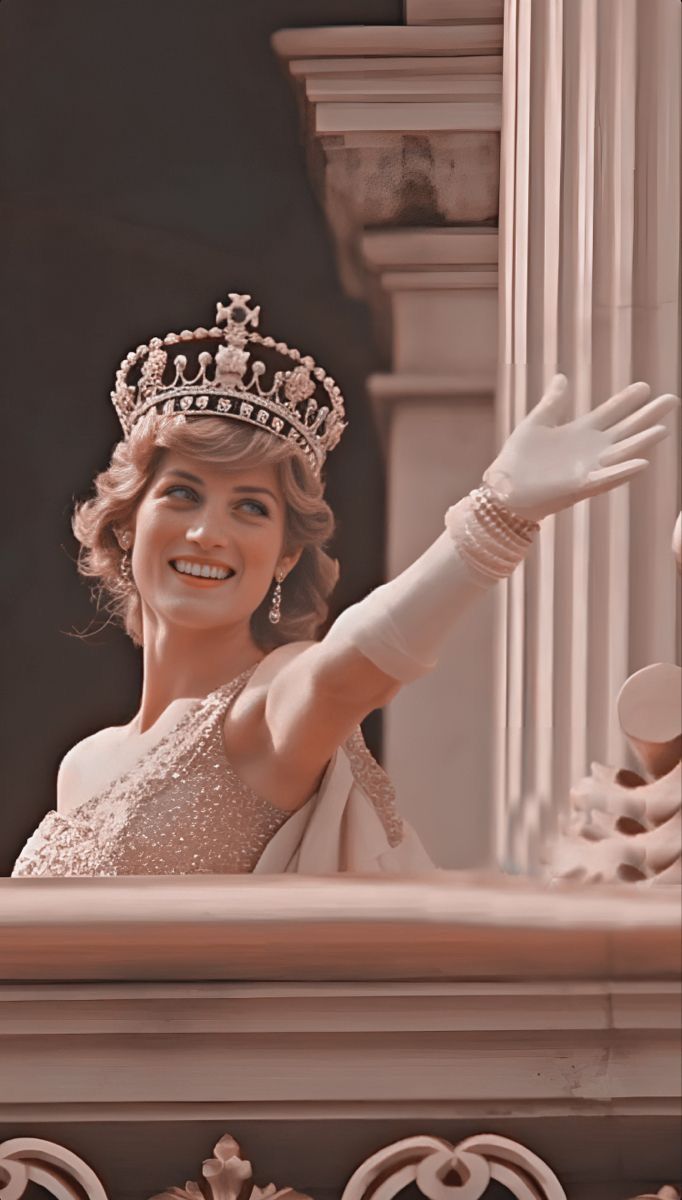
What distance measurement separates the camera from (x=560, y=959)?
0.84 m

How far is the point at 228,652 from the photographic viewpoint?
179 cm

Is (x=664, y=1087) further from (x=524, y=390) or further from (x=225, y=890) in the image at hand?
(x=524, y=390)

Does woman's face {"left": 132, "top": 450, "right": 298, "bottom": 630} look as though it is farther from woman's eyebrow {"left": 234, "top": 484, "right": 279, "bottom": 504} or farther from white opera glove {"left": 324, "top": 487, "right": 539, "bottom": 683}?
white opera glove {"left": 324, "top": 487, "right": 539, "bottom": 683}

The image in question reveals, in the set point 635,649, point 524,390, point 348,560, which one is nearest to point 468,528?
point 635,649

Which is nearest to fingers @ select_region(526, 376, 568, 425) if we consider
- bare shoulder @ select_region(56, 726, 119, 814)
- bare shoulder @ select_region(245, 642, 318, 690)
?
bare shoulder @ select_region(245, 642, 318, 690)

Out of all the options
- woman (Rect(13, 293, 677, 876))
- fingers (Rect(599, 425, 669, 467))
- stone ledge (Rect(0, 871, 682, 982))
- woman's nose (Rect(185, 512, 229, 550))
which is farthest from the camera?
woman's nose (Rect(185, 512, 229, 550))

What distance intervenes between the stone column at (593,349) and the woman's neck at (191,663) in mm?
302

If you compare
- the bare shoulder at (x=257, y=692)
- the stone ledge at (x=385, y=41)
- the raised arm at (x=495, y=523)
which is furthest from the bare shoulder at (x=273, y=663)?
the stone ledge at (x=385, y=41)

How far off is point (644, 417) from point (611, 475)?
43mm

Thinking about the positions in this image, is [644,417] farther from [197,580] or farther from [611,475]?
[197,580]

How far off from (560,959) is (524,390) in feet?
2.64

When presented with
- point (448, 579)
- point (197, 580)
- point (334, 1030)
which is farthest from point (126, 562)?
point (334, 1030)

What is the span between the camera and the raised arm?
1.23 meters

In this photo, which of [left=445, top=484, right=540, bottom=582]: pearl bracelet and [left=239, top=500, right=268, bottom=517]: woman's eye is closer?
[left=445, top=484, right=540, bottom=582]: pearl bracelet
